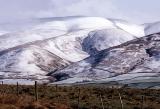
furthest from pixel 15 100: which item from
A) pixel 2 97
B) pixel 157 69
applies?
pixel 157 69

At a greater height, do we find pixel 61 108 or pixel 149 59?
pixel 149 59

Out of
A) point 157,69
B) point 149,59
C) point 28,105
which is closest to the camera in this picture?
point 28,105

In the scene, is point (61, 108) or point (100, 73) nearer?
point (61, 108)

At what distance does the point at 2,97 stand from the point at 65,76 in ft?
528

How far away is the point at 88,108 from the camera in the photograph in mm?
35844

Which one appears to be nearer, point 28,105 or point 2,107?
point 2,107

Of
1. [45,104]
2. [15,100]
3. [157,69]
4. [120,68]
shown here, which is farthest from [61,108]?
[120,68]

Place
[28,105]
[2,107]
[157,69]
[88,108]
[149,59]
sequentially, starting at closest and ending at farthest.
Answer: [2,107], [28,105], [88,108], [157,69], [149,59]

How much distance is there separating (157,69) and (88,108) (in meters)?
147

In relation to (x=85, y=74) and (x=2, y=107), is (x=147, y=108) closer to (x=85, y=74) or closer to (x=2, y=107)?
(x=2, y=107)

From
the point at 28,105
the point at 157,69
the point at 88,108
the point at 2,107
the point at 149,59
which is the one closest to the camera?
the point at 2,107

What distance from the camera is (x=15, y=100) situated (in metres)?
27.6

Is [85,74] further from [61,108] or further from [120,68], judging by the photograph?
[61,108]

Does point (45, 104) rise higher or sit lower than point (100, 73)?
lower
